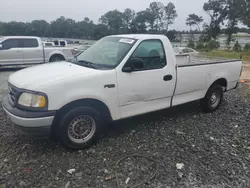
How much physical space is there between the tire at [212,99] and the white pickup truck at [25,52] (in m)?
7.76

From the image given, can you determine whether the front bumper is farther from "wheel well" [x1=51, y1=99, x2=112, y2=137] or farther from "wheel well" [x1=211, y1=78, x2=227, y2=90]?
"wheel well" [x1=211, y1=78, x2=227, y2=90]

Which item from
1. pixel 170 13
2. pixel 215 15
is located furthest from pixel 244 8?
pixel 170 13

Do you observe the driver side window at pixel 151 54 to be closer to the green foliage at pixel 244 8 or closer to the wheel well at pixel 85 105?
the wheel well at pixel 85 105

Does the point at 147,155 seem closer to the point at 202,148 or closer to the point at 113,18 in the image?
the point at 202,148

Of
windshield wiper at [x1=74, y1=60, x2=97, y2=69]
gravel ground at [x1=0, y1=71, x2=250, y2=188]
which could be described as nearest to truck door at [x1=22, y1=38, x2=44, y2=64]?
gravel ground at [x1=0, y1=71, x2=250, y2=188]

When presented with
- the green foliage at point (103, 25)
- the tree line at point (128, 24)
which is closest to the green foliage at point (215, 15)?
the tree line at point (128, 24)

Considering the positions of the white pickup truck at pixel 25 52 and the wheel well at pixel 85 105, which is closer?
the wheel well at pixel 85 105

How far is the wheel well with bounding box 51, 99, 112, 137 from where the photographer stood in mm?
3241

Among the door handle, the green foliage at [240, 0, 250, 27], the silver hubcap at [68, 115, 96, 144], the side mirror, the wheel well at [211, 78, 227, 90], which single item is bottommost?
the silver hubcap at [68, 115, 96, 144]

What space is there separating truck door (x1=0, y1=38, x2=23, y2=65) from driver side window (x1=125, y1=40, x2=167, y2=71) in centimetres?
959

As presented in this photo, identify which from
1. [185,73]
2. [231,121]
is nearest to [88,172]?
[185,73]

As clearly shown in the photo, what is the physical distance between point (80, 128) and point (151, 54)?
5.78 ft

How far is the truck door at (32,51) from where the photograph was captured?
11867mm

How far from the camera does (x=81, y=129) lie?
138 inches
